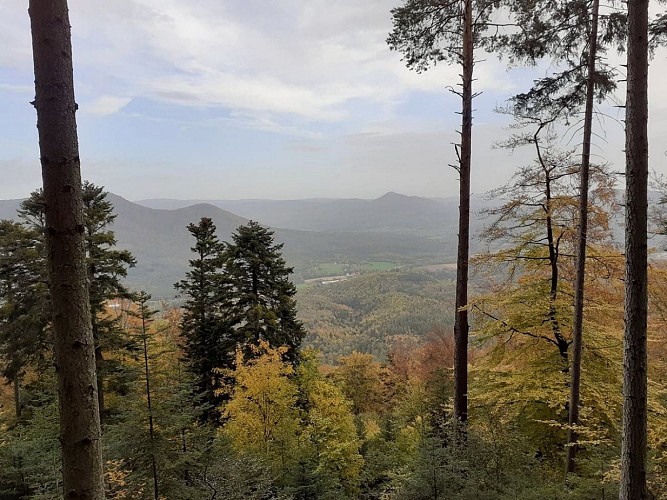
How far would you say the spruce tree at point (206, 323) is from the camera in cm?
1614

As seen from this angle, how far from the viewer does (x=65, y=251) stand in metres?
2.16

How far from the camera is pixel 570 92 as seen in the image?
687cm

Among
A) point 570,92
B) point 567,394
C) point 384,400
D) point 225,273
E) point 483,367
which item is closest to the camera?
point 570,92

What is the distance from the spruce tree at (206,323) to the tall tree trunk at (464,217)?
418 inches

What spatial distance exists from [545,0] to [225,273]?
530 inches

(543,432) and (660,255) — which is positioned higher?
(660,255)

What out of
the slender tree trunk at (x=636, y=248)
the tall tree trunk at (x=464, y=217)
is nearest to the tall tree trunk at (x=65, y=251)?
the slender tree trunk at (x=636, y=248)

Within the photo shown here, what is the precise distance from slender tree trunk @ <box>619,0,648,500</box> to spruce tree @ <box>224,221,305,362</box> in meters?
12.9

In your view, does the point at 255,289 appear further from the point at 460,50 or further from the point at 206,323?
the point at 460,50

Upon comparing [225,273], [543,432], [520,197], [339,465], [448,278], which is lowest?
[448,278]

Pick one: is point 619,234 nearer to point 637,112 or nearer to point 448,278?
point 637,112

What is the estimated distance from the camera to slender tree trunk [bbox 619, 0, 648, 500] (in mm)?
4023

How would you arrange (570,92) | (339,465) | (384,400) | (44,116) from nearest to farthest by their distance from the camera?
(44,116)
(570,92)
(339,465)
(384,400)

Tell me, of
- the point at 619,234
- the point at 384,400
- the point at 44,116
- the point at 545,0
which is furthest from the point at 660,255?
the point at 384,400
